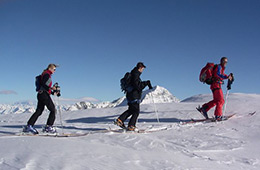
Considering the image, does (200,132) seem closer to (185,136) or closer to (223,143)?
(185,136)

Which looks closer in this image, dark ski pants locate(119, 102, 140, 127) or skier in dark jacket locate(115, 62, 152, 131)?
skier in dark jacket locate(115, 62, 152, 131)

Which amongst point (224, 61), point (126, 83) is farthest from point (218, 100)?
point (126, 83)

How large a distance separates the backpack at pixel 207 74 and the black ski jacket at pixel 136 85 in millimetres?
2267

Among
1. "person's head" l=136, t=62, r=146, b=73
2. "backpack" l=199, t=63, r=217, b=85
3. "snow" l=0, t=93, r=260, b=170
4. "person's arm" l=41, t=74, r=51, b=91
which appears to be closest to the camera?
"snow" l=0, t=93, r=260, b=170

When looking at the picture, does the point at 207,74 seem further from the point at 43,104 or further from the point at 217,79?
Answer: the point at 43,104

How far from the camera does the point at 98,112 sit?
10805mm

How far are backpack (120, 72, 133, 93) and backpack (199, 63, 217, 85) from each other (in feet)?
8.60

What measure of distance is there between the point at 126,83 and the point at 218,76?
3035 mm

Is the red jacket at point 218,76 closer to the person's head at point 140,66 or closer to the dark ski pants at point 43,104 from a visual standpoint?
the person's head at point 140,66

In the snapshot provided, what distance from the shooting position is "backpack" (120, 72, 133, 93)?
6.04 metres

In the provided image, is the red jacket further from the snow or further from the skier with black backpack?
the snow

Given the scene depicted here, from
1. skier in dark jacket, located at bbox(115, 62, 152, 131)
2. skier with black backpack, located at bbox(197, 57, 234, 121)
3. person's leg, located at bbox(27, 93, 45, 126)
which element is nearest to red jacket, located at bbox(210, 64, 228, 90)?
skier with black backpack, located at bbox(197, 57, 234, 121)

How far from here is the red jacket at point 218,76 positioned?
23.1 ft

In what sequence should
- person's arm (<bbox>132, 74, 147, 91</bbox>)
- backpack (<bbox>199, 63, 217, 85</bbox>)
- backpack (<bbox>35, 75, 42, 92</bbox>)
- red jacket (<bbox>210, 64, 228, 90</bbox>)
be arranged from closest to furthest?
1. backpack (<bbox>35, 75, 42, 92</bbox>)
2. person's arm (<bbox>132, 74, 147, 91</bbox>)
3. red jacket (<bbox>210, 64, 228, 90</bbox>)
4. backpack (<bbox>199, 63, 217, 85</bbox>)
